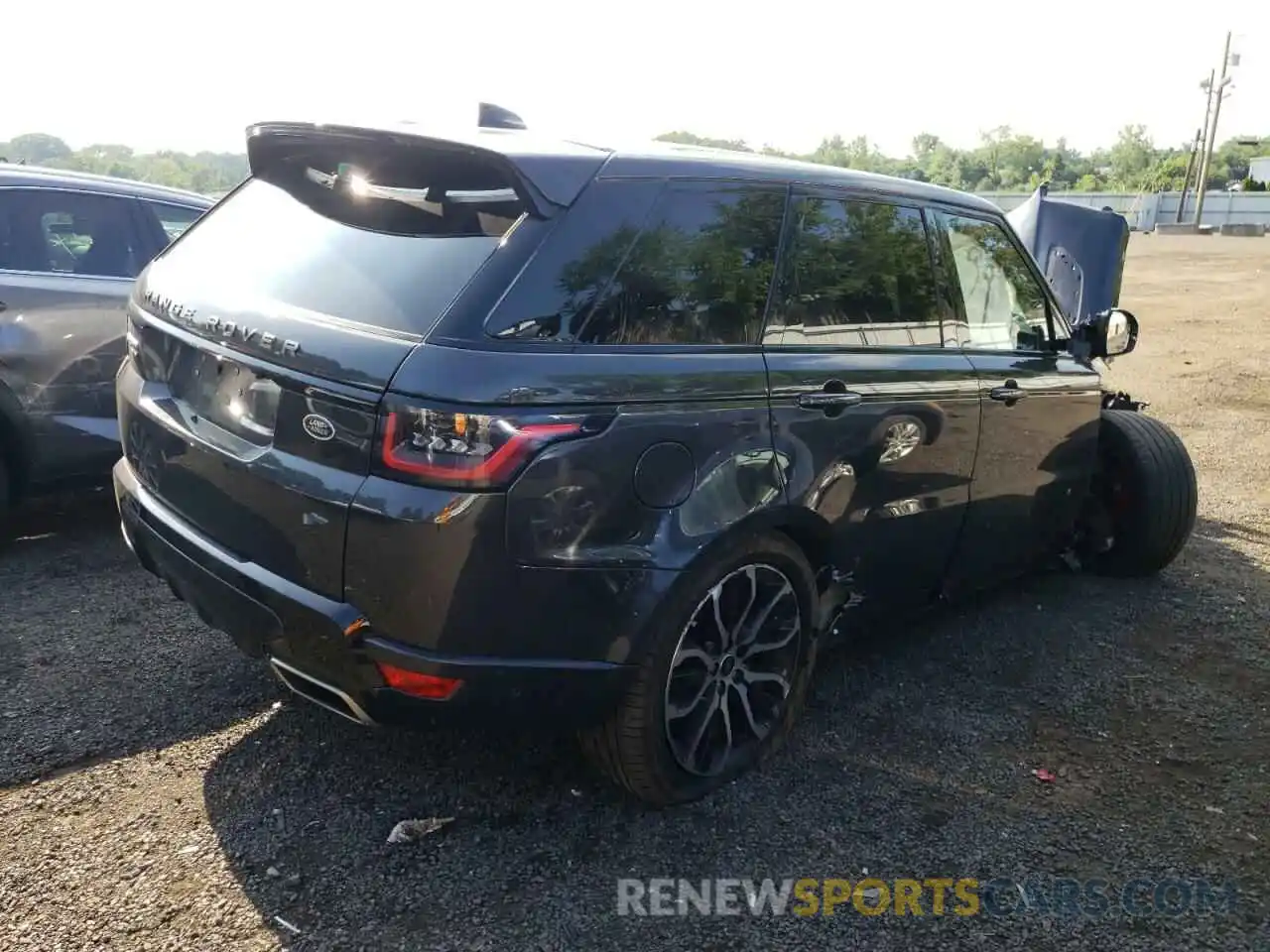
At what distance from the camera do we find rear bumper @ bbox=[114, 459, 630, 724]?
8.05ft

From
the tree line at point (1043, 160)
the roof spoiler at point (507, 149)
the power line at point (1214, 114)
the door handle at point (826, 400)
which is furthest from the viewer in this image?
the tree line at point (1043, 160)

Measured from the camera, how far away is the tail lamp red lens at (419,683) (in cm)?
244

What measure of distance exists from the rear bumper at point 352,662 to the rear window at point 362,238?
0.69 m

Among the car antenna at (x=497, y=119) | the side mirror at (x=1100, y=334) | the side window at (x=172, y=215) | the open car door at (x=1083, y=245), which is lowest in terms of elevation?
the side mirror at (x=1100, y=334)

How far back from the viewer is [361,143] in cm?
279

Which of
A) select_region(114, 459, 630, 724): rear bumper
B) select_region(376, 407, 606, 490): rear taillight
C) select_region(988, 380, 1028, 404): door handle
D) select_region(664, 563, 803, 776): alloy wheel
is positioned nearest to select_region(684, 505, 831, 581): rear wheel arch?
select_region(664, 563, 803, 776): alloy wheel

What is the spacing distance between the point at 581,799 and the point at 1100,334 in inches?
119

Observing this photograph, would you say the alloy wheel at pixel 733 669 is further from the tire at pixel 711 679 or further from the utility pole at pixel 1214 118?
the utility pole at pixel 1214 118

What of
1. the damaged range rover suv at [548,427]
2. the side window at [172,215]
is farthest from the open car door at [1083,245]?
the side window at [172,215]

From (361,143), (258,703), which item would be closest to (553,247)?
(361,143)

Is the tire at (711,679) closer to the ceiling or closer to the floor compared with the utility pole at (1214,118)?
closer to the floor

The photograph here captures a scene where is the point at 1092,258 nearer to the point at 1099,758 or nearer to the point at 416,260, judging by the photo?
the point at 1099,758

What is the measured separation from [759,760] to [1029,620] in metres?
1.86

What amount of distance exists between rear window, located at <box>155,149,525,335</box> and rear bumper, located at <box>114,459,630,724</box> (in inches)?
27.3
